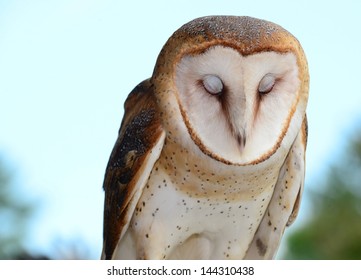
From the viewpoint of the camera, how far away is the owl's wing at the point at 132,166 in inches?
70.2

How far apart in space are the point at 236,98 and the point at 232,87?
0.02 metres

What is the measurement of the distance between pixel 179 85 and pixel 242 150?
18 centimetres

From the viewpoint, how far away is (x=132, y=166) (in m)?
1.79

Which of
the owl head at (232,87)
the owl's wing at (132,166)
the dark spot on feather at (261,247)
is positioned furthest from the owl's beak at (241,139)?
the dark spot on feather at (261,247)

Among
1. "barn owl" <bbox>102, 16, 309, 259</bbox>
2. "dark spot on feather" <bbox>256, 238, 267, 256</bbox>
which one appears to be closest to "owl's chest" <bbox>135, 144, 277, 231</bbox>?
"barn owl" <bbox>102, 16, 309, 259</bbox>

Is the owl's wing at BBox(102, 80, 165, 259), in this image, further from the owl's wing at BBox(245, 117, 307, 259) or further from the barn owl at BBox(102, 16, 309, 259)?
the owl's wing at BBox(245, 117, 307, 259)

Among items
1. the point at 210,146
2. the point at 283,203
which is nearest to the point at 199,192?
the point at 210,146

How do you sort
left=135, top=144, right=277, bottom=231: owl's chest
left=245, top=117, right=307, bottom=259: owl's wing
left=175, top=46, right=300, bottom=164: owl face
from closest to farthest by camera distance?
left=175, top=46, right=300, bottom=164: owl face → left=135, top=144, right=277, bottom=231: owl's chest → left=245, top=117, right=307, bottom=259: owl's wing

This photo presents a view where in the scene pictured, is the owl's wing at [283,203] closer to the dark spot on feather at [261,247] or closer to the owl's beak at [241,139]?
the dark spot on feather at [261,247]

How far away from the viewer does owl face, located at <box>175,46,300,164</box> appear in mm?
1670
